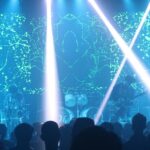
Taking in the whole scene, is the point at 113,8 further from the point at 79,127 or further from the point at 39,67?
the point at 79,127

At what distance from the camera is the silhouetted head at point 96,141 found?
119cm

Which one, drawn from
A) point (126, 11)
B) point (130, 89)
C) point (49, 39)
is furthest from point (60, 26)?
point (130, 89)

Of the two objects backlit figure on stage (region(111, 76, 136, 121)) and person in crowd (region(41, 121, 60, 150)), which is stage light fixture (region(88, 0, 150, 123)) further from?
person in crowd (region(41, 121, 60, 150))

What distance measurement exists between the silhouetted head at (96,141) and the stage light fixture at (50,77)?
1069 centimetres

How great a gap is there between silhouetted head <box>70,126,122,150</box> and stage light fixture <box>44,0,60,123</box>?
1069cm

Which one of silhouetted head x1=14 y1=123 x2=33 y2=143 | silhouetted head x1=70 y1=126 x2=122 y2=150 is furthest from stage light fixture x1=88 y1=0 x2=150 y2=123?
silhouetted head x1=70 y1=126 x2=122 y2=150

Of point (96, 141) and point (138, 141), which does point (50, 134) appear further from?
point (96, 141)

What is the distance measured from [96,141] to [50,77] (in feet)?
36.6

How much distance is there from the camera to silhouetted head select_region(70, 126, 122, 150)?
1188mm

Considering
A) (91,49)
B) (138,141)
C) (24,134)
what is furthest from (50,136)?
(91,49)

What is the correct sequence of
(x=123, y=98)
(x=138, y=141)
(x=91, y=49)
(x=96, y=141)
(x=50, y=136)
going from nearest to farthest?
(x=96, y=141) → (x=50, y=136) → (x=138, y=141) → (x=123, y=98) → (x=91, y=49)

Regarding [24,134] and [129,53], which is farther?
[129,53]

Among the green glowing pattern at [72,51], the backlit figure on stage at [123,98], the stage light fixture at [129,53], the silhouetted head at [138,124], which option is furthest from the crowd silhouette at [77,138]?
the stage light fixture at [129,53]

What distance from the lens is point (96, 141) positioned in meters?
1.19
